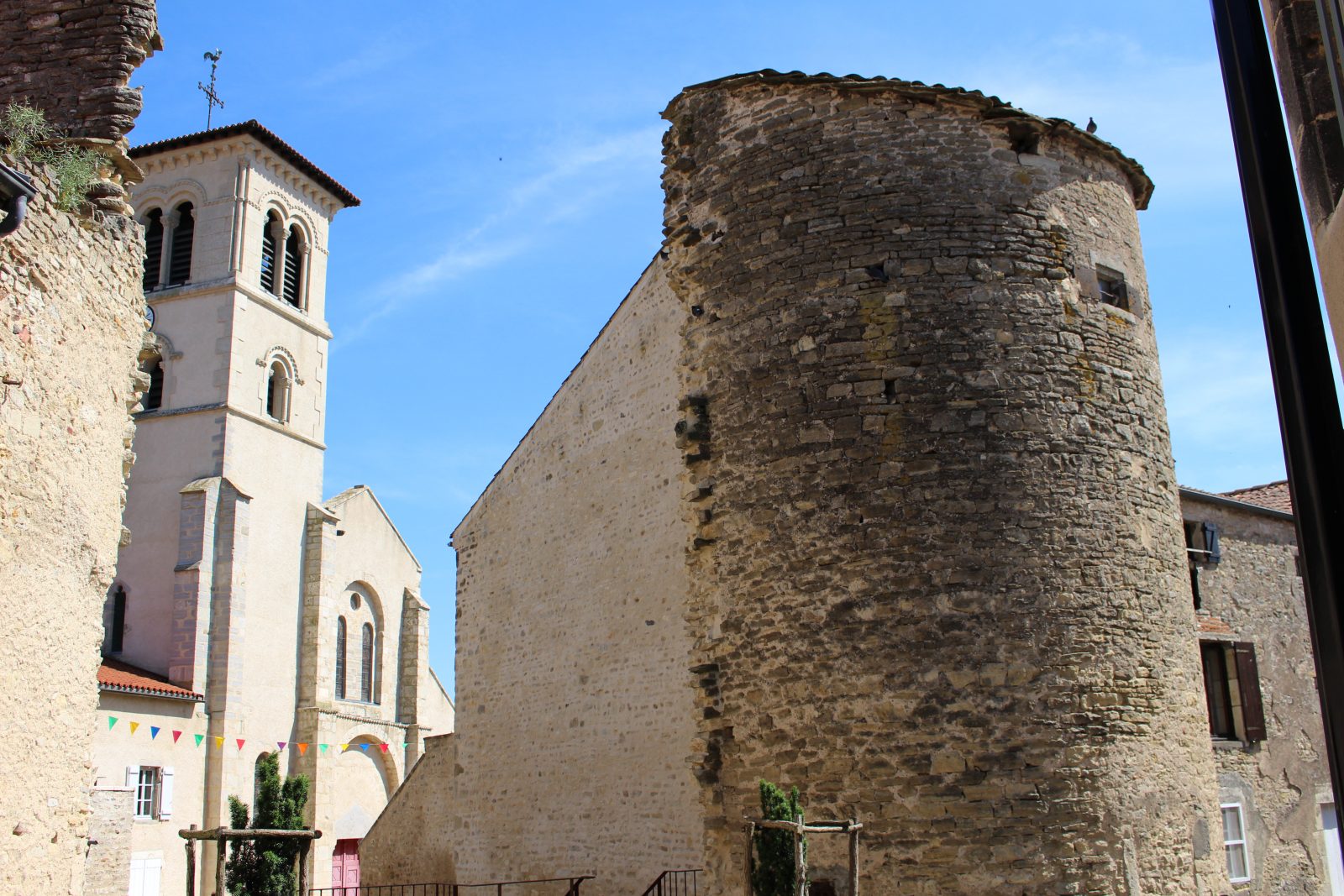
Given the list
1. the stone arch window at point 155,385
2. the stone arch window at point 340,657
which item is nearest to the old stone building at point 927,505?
the stone arch window at point 340,657

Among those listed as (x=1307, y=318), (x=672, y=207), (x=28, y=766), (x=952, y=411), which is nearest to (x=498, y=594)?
(x=672, y=207)

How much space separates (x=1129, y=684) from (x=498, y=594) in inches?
328

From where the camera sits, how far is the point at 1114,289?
10.7 m

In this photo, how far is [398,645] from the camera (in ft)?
96.5

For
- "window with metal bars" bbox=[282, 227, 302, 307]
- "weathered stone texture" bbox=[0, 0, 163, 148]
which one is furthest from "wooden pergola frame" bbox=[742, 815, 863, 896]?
"window with metal bars" bbox=[282, 227, 302, 307]

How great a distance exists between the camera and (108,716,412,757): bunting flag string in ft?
67.9

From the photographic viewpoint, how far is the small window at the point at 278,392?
28250mm

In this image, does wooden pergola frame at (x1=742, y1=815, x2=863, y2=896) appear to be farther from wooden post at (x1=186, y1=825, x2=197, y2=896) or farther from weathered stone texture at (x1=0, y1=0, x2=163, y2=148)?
weathered stone texture at (x1=0, y1=0, x2=163, y2=148)

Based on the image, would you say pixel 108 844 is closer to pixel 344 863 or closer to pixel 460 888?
pixel 460 888

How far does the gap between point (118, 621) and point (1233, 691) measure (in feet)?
69.2

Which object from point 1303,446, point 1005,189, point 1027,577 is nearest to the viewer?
point 1303,446

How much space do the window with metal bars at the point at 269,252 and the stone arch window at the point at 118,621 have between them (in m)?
8.31

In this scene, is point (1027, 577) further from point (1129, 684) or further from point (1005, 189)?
point (1005, 189)

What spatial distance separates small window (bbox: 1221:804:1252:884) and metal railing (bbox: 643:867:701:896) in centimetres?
634
